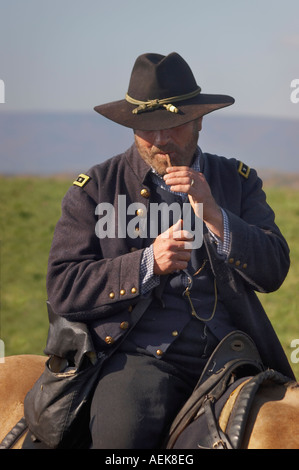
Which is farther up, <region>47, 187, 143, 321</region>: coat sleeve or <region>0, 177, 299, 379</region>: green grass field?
<region>47, 187, 143, 321</region>: coat sleeve

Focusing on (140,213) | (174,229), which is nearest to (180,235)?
(174,229)

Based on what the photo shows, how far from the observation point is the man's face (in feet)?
15.0

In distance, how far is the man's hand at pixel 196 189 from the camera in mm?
4258

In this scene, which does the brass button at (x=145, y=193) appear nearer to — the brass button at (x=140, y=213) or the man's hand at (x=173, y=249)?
the brass button at (x=140, y=213)

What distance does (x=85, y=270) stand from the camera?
450 cm

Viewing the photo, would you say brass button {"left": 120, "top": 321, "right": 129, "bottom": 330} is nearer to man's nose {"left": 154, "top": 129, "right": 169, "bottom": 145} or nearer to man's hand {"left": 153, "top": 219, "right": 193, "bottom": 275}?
man's hand {"left": 153, "top": 219, "right": 193, "bottom": 275}

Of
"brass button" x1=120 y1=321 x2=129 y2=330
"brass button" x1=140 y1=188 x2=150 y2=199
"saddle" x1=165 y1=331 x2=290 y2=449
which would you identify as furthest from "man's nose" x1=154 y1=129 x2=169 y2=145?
"saddle" x1=165 y1=331 x2=290 y2=449

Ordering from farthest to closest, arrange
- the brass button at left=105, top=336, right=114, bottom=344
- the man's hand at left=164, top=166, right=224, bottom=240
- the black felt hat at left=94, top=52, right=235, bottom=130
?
the black felt hat at left=94, top=52, right=235, bottom=130 < the brass button at left=105, top=336, right=114, bottom=344 < the man's hand at left=164, top=166, right=224, bottom=240

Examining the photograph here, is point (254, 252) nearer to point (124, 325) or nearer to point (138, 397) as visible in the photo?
point (124, 325)

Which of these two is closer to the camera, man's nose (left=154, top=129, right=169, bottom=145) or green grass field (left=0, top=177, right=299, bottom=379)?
man's nose (left=154, top=129, right=169, bottom=145)

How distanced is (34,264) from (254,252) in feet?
36.2

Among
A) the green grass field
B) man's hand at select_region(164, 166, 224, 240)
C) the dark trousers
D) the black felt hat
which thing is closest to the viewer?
the dark trousers

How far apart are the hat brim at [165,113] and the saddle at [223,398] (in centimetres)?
113

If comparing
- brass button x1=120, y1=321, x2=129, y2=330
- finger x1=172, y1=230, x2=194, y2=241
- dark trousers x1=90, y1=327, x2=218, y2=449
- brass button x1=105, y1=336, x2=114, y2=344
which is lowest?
dark trousers x1=90, y1=327, x2=218, y2=449
